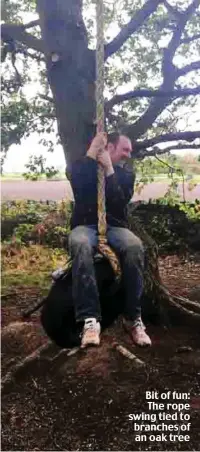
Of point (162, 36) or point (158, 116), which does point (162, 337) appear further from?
point (162, 36)

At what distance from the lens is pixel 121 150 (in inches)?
68.6

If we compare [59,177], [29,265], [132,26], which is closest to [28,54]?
[132,26]

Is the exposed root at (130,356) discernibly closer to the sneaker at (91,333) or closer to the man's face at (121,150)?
the sneaker at (91,333)

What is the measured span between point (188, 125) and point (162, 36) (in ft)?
1.07

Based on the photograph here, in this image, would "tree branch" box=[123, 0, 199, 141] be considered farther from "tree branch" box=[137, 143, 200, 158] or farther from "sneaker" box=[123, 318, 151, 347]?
"sneaker" box=[123, 318, 151, 347]

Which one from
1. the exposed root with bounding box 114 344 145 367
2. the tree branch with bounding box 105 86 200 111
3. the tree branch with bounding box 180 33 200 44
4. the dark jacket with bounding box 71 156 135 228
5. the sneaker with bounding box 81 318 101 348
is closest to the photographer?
the sneaker with bounding box 81 318 101 348

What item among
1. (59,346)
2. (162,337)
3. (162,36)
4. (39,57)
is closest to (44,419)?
(59,346)

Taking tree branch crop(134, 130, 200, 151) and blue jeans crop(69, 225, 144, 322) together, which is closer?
blue jeans crop(69, 225, 144, 322)

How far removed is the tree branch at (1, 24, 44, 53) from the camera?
1949 millimetres

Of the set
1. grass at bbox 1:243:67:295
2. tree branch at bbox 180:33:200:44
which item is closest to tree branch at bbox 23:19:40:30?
tree branch at bbox 180:33:200:44

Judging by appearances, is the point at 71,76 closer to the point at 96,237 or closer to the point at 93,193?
the point at 93,193

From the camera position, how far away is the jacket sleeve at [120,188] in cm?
168

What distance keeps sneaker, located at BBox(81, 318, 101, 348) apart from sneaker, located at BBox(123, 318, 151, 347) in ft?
0.48

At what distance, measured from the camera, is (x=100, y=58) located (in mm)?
1633
